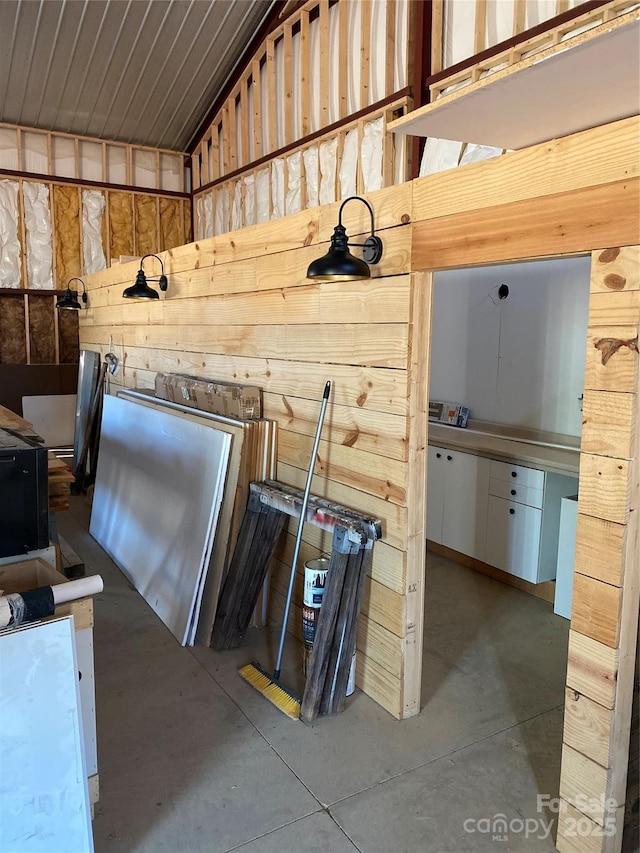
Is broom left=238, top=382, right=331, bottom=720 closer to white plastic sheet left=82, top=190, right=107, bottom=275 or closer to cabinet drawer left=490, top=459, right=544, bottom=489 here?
cabinet drawer left=490, top=459, right=544, bottom=489

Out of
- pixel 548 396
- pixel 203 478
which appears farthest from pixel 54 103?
pixel 548 396

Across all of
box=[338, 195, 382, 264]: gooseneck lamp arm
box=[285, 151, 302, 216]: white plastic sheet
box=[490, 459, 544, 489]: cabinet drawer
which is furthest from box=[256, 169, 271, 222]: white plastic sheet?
box=[338, 195, 382, 264]: gooseneck lamp arm

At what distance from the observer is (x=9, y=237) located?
7.45 m

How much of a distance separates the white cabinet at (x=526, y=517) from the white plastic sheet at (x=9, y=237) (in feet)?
20.8

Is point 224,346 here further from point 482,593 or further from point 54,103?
point 54,103

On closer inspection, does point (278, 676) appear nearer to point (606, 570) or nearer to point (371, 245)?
point (606, 570)

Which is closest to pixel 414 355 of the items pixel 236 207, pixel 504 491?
pixel 504 491

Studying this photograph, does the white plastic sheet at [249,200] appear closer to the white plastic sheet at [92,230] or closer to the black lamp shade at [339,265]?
the white plastic sheet at [92,230]

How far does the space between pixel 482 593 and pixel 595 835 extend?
81.0 inches

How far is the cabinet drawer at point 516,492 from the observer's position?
3613 mm

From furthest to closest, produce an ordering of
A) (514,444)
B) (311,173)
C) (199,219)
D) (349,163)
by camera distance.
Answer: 1. (199,219)
2. (311,173)
3. (349,163)
4. (514,444)

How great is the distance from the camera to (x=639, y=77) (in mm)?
1493

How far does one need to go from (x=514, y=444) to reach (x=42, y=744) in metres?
3.14

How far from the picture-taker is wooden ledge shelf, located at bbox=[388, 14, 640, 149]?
4.55 ft
